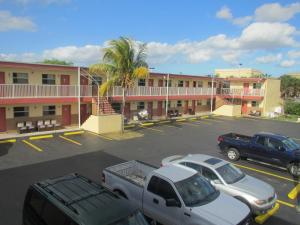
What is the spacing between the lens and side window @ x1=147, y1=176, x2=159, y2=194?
24.0 ft

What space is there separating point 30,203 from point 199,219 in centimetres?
401

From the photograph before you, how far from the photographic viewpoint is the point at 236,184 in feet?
28.8

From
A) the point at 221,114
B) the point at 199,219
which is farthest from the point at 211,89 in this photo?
the point at 199,219

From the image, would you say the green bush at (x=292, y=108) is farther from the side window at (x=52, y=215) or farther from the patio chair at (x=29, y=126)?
the side window at (x=52, y=215)

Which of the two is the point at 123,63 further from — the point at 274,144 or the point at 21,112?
the point at 274,144

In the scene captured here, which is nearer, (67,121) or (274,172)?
(274,172)

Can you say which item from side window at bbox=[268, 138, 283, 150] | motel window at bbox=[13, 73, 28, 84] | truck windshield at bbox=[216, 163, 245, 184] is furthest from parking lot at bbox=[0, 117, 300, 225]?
motel window at bbox=[13, 73, 28, 84]

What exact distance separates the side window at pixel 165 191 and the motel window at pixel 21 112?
17.3 m

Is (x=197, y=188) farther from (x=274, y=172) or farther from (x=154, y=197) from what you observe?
(x=274, y=172)

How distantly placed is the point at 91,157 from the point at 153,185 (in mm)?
7932

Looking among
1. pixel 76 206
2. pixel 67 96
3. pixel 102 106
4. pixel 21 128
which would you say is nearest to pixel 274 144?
pixel 76 206

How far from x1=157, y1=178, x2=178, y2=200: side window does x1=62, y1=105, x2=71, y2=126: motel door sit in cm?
1799

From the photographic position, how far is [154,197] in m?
7.21

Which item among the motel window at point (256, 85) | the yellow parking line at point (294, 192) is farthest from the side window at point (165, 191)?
the motel window at point (256, 85)
